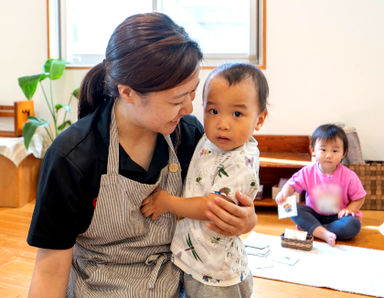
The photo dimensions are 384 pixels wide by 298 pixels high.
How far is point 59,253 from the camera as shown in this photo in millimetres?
1172

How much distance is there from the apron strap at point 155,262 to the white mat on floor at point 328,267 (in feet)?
3.62

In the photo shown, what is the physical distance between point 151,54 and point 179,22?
2.66 metres

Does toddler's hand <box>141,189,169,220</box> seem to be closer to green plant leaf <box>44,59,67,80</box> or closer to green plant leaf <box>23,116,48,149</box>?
green plant leaf <box>23,116,48,149</box>

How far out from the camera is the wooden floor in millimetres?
2135

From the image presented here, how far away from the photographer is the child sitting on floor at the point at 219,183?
1.22m

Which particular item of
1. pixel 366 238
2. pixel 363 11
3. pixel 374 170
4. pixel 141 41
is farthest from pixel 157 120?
pixel 363 11

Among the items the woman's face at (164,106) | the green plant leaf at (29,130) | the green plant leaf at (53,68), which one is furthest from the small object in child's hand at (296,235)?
the green plant leaf at (53,68)

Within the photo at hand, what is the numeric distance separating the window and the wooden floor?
1.30m

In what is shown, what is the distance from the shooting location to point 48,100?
12.9ft

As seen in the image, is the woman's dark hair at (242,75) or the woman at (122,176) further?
the woman's dark hair at (242,75)

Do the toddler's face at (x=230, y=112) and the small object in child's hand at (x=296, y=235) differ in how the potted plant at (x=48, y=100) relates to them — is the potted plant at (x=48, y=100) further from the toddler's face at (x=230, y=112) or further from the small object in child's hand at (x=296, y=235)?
the toddler's face at (x=230, y=112)

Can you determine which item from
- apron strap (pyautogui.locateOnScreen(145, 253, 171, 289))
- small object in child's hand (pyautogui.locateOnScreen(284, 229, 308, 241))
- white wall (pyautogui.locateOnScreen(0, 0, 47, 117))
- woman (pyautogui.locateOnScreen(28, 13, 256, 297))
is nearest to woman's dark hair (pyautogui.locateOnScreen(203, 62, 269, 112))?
woman (pyautogui.locateOnScreen(28, 13, 256, 297))

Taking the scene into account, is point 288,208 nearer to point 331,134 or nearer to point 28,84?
point 331,134

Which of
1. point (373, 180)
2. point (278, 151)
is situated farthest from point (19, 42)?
point (373, 180)
